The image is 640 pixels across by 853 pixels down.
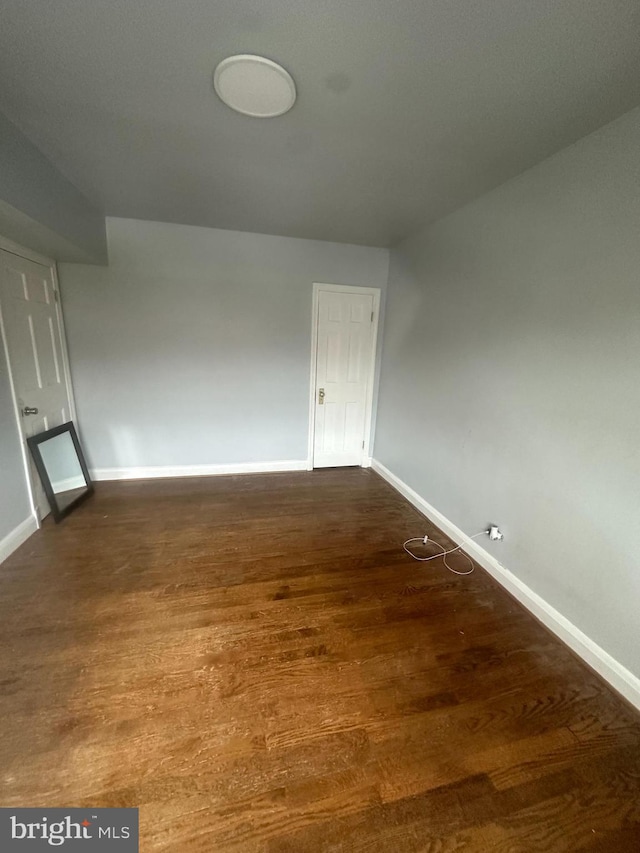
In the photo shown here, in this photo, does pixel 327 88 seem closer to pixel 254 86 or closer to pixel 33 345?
pixel 254 86

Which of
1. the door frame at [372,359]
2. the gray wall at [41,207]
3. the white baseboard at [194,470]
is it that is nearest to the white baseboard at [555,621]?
the door frame at [372,359]

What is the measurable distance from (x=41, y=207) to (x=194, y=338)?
1.48 meters

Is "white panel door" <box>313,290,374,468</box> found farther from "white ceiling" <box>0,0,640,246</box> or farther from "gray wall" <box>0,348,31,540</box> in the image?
"gray wall" <box>0,348,31,540</box>

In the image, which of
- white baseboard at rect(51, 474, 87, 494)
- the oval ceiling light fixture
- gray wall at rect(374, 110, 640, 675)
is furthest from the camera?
white baseboard at rect(51, 474, 87, 494)

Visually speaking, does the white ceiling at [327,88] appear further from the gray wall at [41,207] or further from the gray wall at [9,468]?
the gray wall at [9,468]

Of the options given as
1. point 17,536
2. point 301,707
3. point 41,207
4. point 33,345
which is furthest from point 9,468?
point 301,707

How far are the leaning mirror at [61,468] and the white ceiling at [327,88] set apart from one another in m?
1.99

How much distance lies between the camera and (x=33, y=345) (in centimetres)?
261

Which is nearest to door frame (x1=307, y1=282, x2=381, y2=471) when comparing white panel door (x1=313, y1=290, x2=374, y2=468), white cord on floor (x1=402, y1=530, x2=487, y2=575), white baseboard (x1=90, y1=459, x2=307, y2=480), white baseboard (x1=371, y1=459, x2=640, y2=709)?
white panel door (x1=313, y1=290, x2=374, y2=468)

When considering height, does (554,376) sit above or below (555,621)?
above

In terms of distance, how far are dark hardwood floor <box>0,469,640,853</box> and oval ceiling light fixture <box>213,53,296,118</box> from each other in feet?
8.33

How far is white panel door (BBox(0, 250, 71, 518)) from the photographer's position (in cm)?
237

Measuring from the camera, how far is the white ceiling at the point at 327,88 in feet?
3.64

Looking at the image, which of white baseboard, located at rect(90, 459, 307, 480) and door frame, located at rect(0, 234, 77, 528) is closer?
door frame, located at rect(0, 234, 77, 528)
